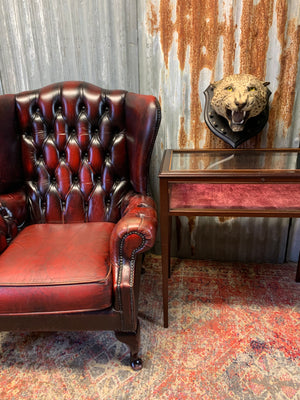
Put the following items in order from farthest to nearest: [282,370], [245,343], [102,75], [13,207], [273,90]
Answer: [102,75], [273,90], [13,207], [245,343], [282,370]

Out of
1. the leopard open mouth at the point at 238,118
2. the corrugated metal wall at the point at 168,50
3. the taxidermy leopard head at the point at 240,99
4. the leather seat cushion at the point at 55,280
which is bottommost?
the leather seat cushion at the point at 55,280

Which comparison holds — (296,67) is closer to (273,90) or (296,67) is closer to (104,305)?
(273,90)

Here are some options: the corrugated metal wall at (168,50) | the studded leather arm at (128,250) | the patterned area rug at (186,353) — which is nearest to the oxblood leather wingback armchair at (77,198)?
the studded leather arm at (128,250)

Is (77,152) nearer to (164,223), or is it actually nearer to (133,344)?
(164,223)

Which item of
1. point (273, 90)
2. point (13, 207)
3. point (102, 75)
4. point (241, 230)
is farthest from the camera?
point (241, 230)

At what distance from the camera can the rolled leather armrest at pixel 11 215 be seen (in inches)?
58.8

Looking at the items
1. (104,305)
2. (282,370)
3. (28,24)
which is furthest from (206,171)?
(28,24)

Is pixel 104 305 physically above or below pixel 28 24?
below

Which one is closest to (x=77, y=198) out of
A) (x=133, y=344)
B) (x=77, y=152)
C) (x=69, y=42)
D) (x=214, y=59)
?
(x=77, y=152)

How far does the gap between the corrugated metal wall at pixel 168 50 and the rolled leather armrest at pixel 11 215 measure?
765 millimetres

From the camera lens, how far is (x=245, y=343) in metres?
1.48

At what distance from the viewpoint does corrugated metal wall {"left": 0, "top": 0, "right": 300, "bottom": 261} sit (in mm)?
1628

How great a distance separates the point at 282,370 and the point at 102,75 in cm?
184

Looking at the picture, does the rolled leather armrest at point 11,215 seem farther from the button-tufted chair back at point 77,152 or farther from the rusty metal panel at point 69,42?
the rusty metal panel at point 69,42
